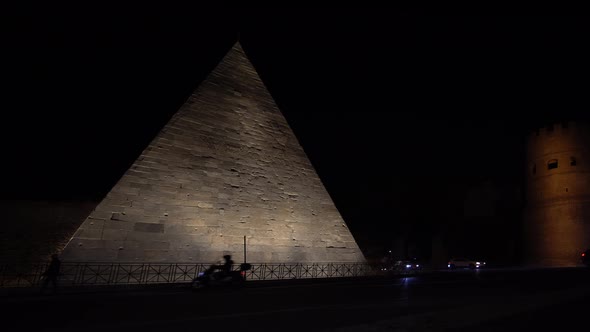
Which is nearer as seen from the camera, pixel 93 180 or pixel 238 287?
pixel 238 287

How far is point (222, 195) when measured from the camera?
42.5ft

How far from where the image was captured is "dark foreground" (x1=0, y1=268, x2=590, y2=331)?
5016mm

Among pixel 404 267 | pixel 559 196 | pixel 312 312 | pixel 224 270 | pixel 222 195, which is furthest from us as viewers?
pixel 559 196

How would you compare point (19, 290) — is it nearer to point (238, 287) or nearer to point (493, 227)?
point (238, 287)

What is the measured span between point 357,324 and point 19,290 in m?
8.07

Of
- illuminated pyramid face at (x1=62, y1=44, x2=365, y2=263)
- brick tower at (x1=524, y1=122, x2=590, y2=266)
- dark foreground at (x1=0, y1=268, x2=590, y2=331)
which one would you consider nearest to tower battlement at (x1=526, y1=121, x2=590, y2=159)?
brick tower at (x1=524, y1=122, x2=590, y2=266)

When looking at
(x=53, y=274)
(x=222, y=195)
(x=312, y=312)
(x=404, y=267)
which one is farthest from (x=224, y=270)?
(x=404, y=267)

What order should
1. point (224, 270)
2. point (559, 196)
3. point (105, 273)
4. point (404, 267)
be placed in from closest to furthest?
point (105, 273), point (224, 270), point (404, 267), point (559, 196)

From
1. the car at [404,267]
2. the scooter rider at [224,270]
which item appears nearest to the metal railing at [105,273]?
the scooter rider at [224,270]

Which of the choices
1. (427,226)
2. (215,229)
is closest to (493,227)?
(427,226)

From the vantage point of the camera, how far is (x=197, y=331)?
15.4ft

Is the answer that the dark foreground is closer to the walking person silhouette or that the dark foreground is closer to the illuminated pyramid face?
the walking person silhouette

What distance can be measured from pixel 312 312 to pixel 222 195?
7.33 m

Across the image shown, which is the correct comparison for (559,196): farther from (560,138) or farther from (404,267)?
(404,267)
